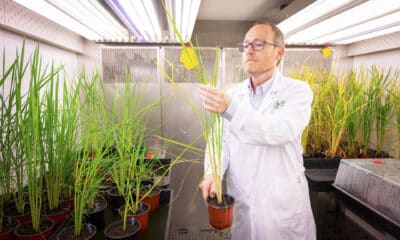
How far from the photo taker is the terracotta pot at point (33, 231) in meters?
0.68

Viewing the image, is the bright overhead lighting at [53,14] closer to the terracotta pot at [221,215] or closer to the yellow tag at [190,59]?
the yellow tag at [190,59]

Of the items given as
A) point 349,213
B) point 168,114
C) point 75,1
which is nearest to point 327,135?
point 349,213

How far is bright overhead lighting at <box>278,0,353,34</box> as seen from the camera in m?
1.09

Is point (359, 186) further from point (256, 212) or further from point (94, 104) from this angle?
point (94, 104)

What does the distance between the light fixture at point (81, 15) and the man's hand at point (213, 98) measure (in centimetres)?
79

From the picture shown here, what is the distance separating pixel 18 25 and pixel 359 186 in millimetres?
1751

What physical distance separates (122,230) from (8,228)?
335 mm

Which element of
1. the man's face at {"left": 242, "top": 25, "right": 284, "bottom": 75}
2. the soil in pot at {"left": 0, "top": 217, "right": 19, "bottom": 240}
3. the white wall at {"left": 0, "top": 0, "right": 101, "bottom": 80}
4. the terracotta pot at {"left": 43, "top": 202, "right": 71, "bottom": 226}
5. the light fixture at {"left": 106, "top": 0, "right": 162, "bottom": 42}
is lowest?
the terracotta pot at {"left": 43, "top": 202, "right": 71, "bottom": 226}

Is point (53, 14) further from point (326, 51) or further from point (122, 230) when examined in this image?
point (326, 51)

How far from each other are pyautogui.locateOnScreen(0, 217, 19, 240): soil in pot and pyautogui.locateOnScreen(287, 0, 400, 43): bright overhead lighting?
158 centimetres

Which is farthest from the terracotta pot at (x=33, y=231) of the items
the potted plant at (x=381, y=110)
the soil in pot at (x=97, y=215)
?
the potted plant at (x=381, y=110)

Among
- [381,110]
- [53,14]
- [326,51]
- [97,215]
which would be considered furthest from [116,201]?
[326,51]

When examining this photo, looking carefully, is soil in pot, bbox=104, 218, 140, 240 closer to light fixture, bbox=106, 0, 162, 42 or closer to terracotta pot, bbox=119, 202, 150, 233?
terracotta pot, bbox=119, 202, 150, 233

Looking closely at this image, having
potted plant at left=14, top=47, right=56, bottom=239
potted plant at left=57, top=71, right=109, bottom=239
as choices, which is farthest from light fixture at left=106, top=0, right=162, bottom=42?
potted plant at left=14, top=47, right=56, bottom=239
